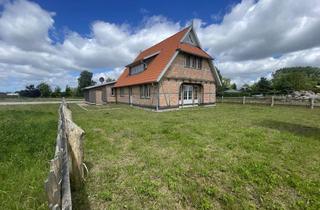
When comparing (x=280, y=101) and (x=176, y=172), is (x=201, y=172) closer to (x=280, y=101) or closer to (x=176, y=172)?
(x=176, y=172)

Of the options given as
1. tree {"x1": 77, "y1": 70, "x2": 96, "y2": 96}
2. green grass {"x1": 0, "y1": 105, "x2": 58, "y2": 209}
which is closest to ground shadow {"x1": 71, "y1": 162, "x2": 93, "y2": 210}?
green grass {"x1": 0, "y1": 105, "x2": 58, "y2": 209}

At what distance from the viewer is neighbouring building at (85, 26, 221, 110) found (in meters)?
14.8

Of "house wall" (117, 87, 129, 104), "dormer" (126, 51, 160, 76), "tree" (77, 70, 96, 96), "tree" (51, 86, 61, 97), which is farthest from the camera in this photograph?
"tree" (77, 70, 96, 96)

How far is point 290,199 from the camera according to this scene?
298cm

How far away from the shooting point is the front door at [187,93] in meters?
17.4

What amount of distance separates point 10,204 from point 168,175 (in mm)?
2686

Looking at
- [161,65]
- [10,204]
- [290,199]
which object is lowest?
[290,199]

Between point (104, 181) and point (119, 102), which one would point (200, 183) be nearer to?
point (104, 181)

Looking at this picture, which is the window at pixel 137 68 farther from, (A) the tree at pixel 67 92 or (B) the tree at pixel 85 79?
(B) the tree at pixel 85 79

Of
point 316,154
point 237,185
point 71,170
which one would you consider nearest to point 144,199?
point 71,170

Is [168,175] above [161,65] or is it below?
below

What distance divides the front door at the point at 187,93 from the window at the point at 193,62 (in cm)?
209

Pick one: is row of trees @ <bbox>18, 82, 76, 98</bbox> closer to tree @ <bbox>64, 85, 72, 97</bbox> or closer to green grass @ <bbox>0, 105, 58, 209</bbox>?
tree @ <bbox>64, 85, 72, 97</bbox>

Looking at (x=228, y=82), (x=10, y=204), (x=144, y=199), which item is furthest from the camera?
(x=228, y=82)
